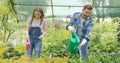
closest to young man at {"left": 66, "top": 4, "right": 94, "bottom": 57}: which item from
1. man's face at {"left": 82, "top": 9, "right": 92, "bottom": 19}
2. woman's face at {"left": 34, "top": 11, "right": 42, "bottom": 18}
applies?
man's face at {"left": 82, "top": 9, "right": 92, "bottom": 19}

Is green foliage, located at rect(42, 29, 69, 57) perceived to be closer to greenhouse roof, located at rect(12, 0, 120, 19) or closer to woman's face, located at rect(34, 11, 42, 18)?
greenhouse roof, located at rect(12, 0, 120, 19)

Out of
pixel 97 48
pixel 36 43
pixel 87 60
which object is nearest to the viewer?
pixel 87 60

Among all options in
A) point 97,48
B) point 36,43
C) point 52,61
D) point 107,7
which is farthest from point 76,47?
point 107,7

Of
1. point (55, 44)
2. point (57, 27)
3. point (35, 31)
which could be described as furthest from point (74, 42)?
point (57, 27)

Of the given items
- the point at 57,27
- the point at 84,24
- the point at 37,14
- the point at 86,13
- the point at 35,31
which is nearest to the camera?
the point at 86,13

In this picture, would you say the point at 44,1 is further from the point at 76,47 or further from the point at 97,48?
the point at 76,47

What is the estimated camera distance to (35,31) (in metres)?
6.71

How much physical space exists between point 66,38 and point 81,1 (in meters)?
1.63

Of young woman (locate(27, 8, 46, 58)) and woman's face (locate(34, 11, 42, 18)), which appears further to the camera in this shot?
young woman (locate(27, 8, 46, 58))

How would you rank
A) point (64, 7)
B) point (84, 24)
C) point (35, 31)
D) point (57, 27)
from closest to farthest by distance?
point (84, 24)
point (35, 31)
point (57, 27)
point (64, 7)

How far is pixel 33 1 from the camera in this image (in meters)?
10.4

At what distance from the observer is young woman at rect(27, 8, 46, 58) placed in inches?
259

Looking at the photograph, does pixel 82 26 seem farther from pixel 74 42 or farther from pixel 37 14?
pixel 37 14

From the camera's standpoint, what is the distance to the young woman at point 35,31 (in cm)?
657
